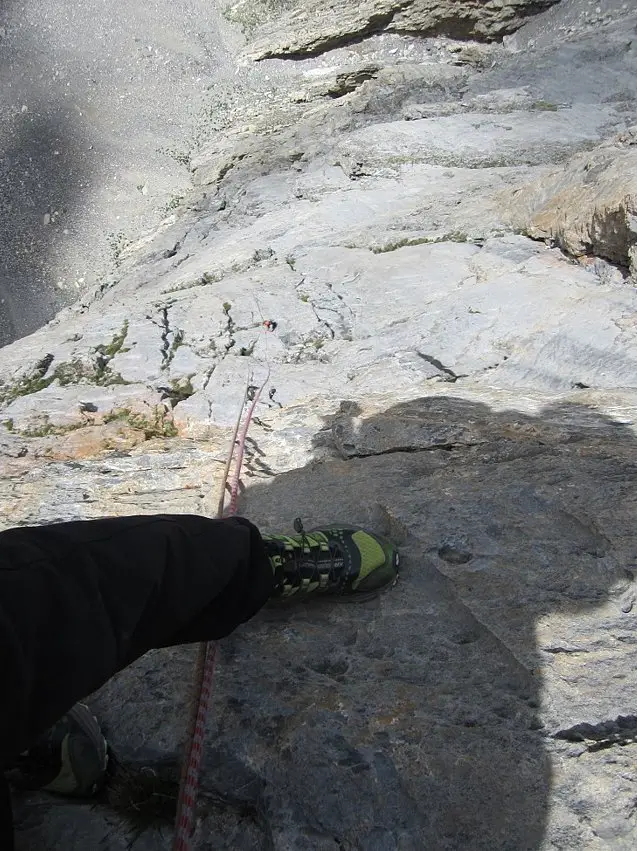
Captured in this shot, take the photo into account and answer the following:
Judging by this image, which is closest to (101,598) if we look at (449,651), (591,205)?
(449,651)

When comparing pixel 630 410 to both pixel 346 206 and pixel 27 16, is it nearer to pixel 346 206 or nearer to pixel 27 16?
pixel 346 206

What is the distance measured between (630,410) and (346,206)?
3945 mm

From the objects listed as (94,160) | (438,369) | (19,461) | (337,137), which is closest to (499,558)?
(438,369)

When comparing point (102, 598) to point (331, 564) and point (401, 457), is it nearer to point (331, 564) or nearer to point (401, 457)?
point (331, 564)

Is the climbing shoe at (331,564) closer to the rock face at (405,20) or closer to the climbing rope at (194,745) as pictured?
the climbing rope at (194,745)

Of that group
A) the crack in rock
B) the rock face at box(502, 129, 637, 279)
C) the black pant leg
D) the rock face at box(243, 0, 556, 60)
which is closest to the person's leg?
the black pant leg

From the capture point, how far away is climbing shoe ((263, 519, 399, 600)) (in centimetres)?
216

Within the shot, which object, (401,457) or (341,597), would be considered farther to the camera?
(401,457)

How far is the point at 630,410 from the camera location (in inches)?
125

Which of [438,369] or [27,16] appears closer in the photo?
[438,369]

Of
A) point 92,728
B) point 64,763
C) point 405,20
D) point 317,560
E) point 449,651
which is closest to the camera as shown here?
point 64,763

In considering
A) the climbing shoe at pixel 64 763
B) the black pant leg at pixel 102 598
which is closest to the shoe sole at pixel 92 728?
the climbing shoe at pixel 64 763

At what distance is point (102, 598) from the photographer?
1525 mm

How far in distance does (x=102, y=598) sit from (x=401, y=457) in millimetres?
1841
